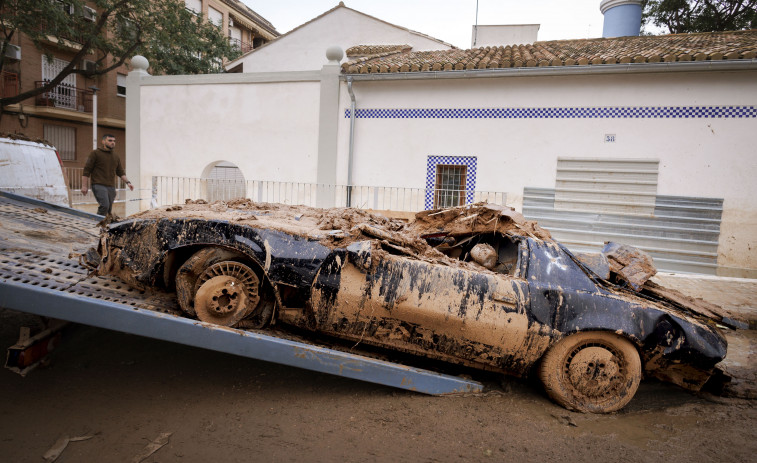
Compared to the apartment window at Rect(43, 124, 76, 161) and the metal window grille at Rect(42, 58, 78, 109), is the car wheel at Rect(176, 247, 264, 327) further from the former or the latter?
the metal window grille at Rect(42, 58, 78, 109)

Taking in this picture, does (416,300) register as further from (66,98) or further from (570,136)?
(66,98)

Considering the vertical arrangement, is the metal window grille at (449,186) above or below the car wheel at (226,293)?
above

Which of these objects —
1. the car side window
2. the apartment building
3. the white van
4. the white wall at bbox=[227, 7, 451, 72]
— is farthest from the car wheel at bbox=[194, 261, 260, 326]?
the apartment building

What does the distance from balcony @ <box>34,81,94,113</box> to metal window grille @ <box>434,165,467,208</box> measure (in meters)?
21.3

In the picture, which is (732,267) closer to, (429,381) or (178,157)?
(429,381)

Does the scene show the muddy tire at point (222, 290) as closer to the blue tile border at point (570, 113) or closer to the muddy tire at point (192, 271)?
the muddy tire at point (192, 271)

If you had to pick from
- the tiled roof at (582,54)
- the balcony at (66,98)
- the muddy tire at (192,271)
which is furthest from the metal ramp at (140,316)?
the balcony at (66,98)

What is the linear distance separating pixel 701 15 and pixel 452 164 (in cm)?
1797

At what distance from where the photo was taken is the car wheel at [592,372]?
350 cm

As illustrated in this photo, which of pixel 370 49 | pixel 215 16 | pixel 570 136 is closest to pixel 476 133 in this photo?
pixel 570 136

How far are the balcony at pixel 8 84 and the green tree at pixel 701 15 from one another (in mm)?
28603

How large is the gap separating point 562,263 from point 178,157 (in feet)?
36.5

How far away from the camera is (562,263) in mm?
3666

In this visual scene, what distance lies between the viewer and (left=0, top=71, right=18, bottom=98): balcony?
20500 millimetres
